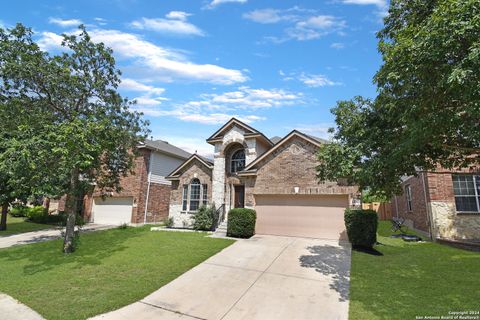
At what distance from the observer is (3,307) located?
5605 millimetres

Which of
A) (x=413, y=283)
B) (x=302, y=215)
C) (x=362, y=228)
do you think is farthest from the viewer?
(x=302, y=215)

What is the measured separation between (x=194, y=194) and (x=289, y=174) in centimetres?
718

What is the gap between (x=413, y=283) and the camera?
6738mm

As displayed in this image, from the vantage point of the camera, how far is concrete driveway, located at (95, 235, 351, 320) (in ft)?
17.6

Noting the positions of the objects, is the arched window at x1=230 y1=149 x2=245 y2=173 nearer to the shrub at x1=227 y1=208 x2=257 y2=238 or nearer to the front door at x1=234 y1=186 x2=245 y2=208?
the front door at x1=234 y1=186 x2=245 y2=208

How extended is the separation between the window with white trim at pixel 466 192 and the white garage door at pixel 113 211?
67.2ft

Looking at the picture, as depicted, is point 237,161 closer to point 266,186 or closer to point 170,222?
point 266,186

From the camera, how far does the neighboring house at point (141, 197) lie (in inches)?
749

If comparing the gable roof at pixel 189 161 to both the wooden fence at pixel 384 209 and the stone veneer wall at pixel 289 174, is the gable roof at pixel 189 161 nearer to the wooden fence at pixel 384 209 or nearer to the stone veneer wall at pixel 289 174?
the stone veneer wall at pixel 289 174

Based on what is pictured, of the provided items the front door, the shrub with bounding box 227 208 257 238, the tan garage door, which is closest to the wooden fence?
the tan garage door

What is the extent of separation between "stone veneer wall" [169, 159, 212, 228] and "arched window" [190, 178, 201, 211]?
321 mm

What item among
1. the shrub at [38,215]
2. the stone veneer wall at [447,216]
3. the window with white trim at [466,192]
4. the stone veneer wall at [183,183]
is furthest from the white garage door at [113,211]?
the window with white trim at [466,192]

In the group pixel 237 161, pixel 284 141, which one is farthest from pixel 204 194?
pixel 284 141

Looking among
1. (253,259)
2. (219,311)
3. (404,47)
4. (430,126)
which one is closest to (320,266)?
(253,259)
